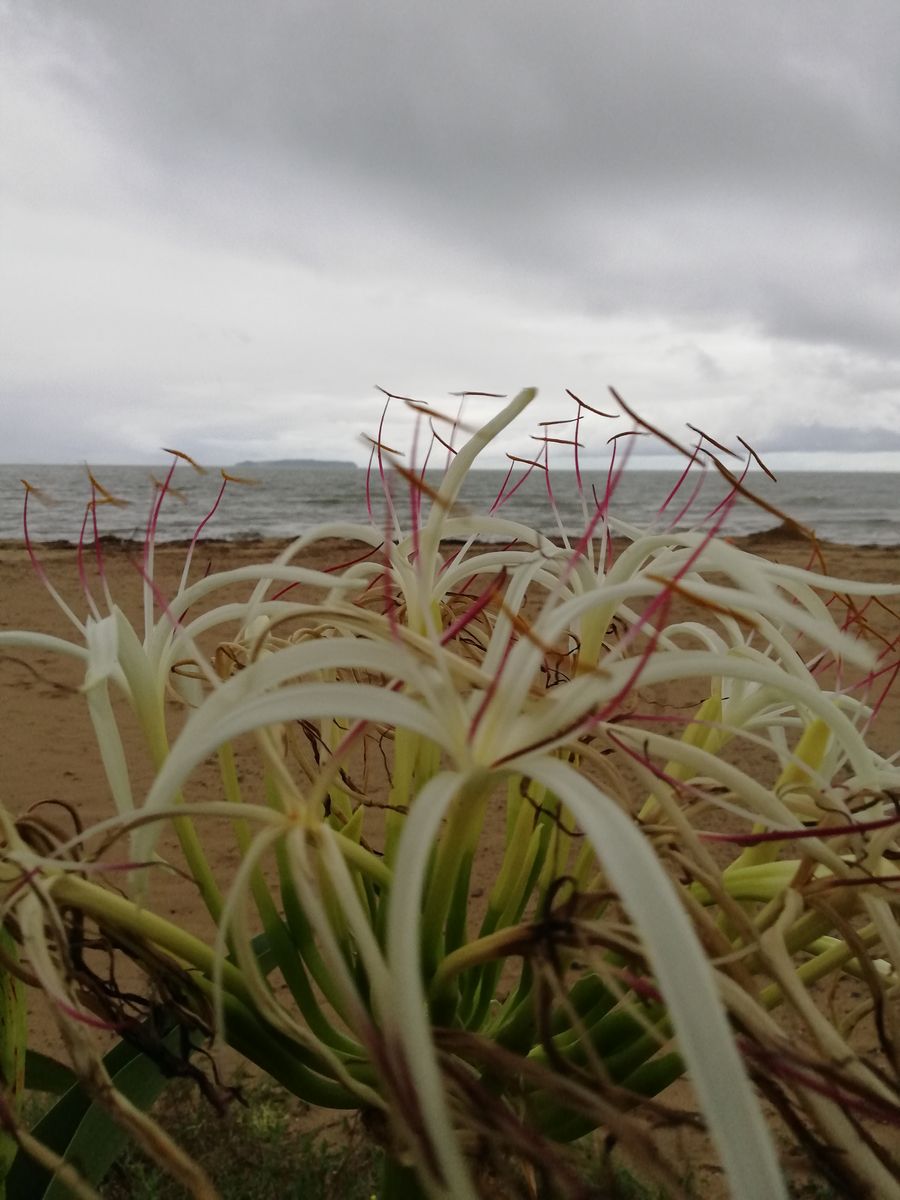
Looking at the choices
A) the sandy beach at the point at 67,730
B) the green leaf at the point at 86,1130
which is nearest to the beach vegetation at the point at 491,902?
the green leaf at the point at 86,1130

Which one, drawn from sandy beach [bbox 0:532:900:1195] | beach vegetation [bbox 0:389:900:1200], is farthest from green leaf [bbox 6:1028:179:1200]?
sandy beach [bbox 0:532:900:1195]

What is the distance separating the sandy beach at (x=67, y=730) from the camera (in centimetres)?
348

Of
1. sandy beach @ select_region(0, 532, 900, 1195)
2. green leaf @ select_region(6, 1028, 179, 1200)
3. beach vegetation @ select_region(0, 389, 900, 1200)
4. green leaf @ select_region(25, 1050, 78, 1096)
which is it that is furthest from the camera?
sandy beach @ select_region(0, 532, 900, 1195)

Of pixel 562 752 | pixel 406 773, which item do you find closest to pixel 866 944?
pixel 562 752

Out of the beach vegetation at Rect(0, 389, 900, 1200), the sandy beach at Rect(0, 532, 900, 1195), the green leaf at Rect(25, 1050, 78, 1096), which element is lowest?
the sandy beach at Rect(0, 532, 900, 1195)

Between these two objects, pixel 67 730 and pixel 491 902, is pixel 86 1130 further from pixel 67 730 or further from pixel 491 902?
pixel 67 730

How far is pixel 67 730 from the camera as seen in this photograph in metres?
5.63

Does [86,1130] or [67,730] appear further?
[67,730]

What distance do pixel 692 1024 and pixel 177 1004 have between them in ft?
1.38

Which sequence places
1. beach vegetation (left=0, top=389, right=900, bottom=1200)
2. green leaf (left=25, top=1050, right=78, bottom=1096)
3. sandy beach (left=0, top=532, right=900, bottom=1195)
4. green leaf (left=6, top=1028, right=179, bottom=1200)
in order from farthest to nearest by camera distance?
sandy beach (left=0, top=532, right=900, bottom=1195) → green leaf (left=25, top=1050, right=78, bottom=1096) → green leaf (left=6, top=1028, right=179, bottom=1200) → beach vegetation (left=0, top=389, right=900, bottom=1200)

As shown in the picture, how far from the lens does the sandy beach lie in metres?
3.48

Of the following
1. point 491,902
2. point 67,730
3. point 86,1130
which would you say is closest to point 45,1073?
point 86,1130

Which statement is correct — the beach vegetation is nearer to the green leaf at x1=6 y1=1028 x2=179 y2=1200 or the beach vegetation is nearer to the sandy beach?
the green leaf at x1=6 y1=1028 x2=179 y2=1200

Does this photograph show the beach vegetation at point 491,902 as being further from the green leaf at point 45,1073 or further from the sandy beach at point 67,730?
the sandy beach at point 67,730
